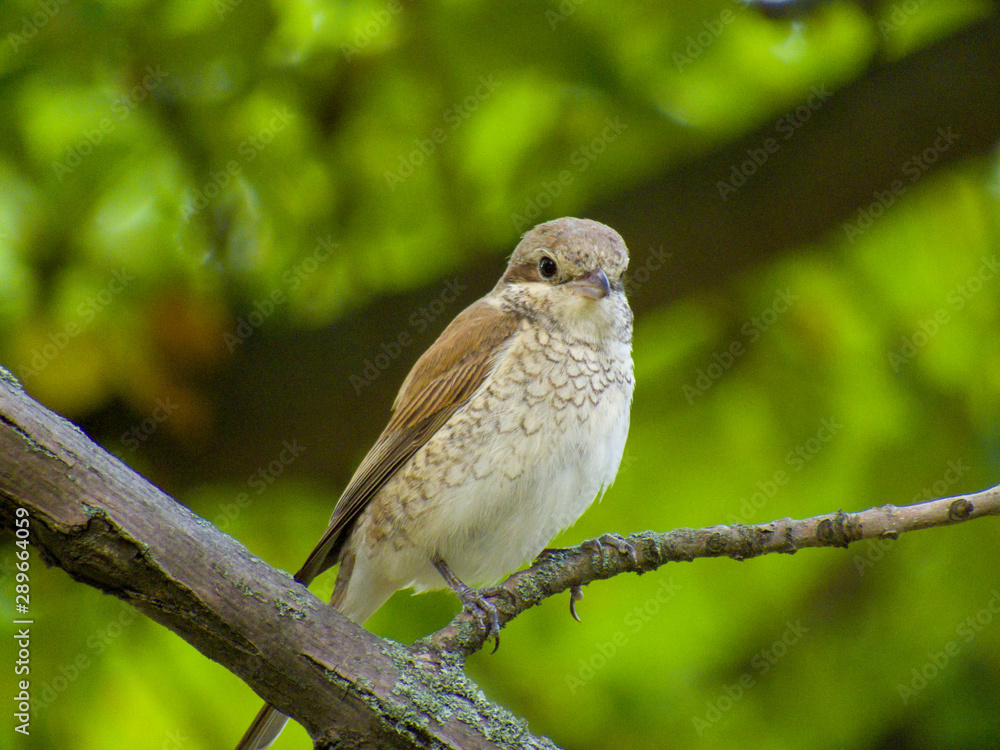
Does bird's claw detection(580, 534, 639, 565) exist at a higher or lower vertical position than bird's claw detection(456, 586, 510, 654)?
higher

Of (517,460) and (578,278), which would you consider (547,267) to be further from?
(517,460)

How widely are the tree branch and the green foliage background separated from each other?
1.23m

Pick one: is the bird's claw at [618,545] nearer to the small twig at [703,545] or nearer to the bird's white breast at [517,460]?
the small twig at [703,545]

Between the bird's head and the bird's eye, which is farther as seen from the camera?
the bird's eye

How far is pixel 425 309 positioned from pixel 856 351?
1.69 metres

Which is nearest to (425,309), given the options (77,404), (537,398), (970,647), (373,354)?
(373,354)

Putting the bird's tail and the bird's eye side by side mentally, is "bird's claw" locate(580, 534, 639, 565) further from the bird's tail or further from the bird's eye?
the bird's eye

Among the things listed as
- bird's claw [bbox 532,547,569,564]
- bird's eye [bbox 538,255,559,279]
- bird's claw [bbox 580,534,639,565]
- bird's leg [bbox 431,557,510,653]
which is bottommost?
bird's leg [bbox 431,557,510,653]

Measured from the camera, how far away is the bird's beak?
10.5 feet

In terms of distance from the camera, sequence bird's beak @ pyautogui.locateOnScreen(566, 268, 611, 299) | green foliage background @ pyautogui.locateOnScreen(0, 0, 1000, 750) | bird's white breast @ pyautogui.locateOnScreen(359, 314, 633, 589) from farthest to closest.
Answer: green foliage background @ pyautogui.locateOnScreen(0, 0, 1000, 750) → bird's beak @ pyautogui.locateOnScreen(566, 268, 611, 299) → bird's white breast @ pyautogui.locateOnScreen(359, 314, 633, 589)

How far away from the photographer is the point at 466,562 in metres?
3.34

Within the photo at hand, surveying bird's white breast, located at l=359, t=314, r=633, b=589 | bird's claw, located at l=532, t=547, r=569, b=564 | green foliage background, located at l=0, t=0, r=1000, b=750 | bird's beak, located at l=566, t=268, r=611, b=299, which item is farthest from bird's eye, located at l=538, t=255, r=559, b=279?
bird's claw, located at l=532, t=547, r=569, b=564

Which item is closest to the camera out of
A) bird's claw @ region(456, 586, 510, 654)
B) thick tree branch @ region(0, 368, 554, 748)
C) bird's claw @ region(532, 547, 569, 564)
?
thick tree branch @ region(0, 368, 554, 748)

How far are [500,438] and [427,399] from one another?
36cm
